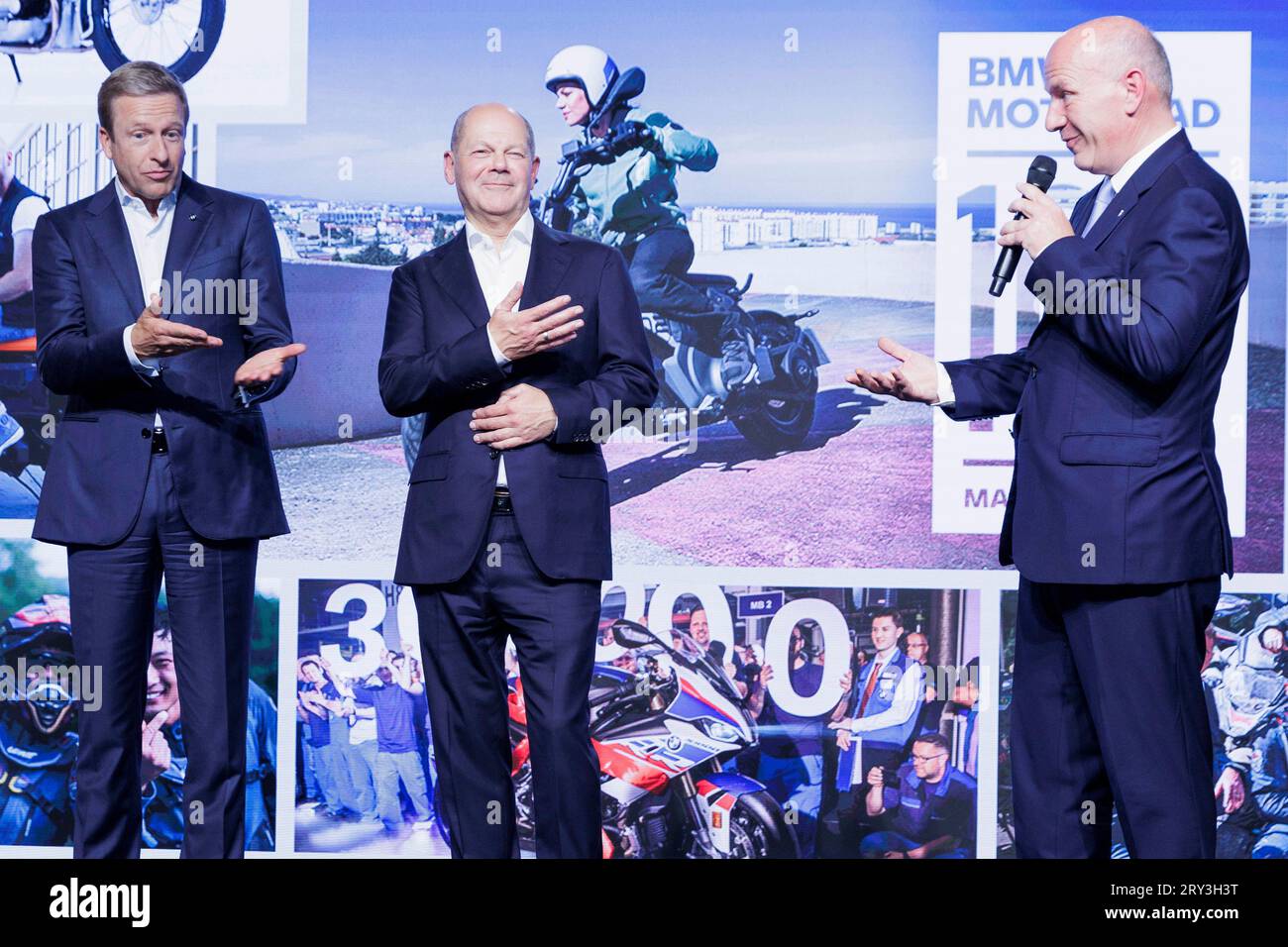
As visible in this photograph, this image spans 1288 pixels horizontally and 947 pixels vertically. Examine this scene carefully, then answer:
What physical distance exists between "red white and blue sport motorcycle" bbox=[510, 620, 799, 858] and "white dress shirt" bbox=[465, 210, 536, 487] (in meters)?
1.29

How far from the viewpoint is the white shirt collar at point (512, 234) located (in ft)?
9.80

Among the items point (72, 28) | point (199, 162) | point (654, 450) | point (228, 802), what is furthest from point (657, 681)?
point (72, 28)

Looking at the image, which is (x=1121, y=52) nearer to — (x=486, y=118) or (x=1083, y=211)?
(x=1083, y=211)

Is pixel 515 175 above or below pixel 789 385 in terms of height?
above

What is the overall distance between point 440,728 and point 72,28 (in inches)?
99.5

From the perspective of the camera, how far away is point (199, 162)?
400 cm

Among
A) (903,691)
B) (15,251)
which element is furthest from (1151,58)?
(15,251)

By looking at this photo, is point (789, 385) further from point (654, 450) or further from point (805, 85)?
point (805, 85)

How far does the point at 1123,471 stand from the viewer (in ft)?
8.23

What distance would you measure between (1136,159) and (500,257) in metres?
1.35

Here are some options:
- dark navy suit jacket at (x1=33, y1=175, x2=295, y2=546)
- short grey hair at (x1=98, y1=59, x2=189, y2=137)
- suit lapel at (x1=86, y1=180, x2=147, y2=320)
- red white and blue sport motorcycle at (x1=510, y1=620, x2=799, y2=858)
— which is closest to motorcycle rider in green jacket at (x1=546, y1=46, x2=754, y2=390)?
red white and blue sport motorcycle at (x1=510, y1=620, x2=799, y2=858)

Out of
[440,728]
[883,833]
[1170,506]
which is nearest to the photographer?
[1170,506]

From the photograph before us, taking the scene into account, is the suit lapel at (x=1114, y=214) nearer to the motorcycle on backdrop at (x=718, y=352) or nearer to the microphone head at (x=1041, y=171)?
the microphone head at (x=1041, y=171)

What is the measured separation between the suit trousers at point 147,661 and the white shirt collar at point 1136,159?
6.73ft
